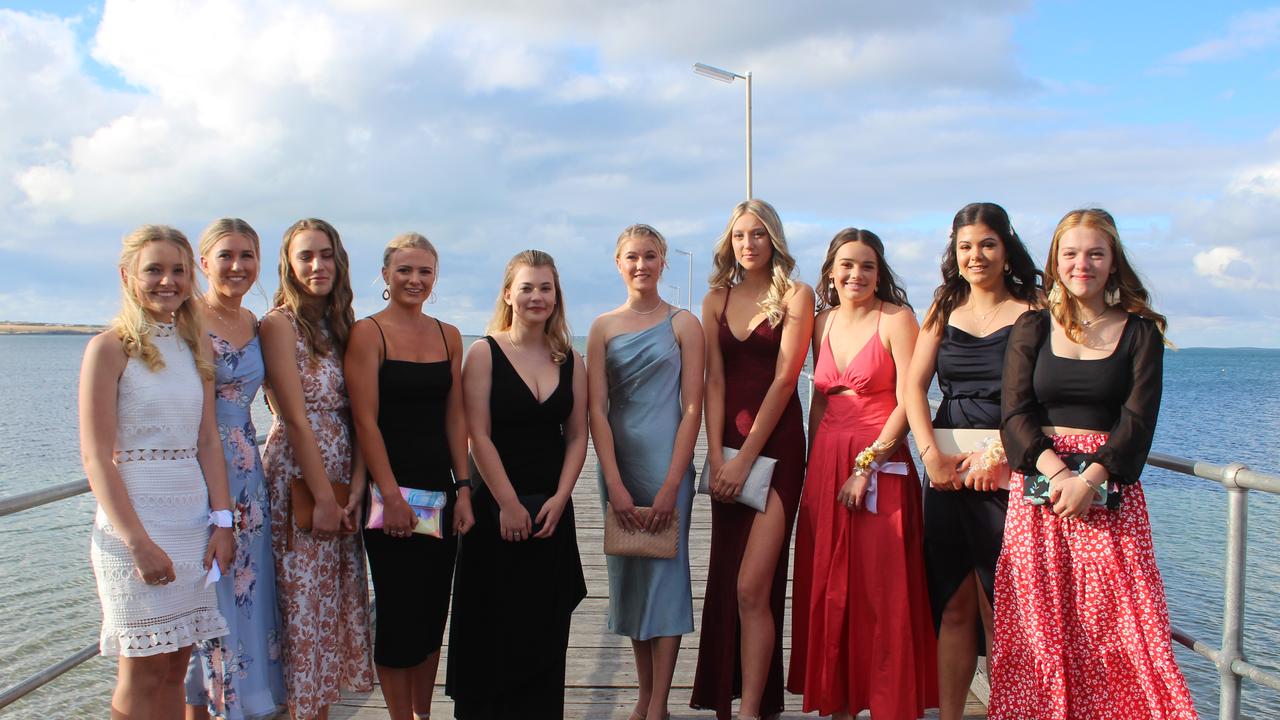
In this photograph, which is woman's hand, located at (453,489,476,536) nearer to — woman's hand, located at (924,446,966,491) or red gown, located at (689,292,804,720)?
red gown, located at (689,292,804,720)

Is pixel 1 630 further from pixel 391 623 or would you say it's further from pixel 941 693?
pixel 941 693

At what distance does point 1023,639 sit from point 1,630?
10.7 metres

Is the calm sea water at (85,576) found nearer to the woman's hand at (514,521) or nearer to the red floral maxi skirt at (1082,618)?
the woman's hand at (514,521)

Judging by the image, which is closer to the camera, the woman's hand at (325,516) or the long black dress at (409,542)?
the woman's hand at (325,516)

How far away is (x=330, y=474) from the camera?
10.3 ft

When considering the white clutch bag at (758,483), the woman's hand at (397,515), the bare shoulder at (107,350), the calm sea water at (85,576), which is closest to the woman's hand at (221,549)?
the woman's hand at (397,515)

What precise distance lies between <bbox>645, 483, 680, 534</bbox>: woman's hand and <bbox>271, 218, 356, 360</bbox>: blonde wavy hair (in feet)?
4.39

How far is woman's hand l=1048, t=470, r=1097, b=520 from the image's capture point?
278cm

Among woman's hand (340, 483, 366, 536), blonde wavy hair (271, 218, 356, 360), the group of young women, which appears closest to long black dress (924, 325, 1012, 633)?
the group of young women

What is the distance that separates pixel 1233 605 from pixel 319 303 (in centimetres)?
327

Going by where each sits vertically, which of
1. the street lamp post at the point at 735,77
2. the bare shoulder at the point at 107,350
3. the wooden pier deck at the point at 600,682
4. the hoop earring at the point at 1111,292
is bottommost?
the wooden pier deck at the point at 600,682

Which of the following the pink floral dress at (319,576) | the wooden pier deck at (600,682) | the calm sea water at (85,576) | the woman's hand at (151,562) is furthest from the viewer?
the calm sea water at (85,576)

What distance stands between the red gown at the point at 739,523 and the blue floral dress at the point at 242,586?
1.66m

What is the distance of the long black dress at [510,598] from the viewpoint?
3.29m
